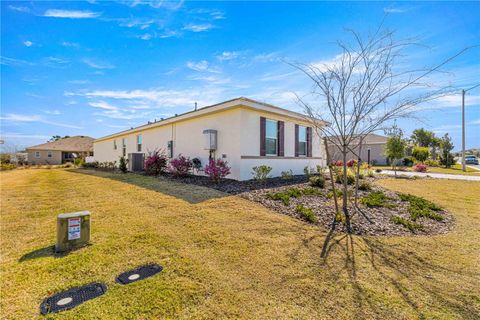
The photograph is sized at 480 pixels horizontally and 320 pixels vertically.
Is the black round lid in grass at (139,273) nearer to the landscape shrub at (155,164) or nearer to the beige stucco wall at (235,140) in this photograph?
the beige stucco wall at (235,140)

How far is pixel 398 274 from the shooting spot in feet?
8.98

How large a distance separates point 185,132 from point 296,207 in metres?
8.37

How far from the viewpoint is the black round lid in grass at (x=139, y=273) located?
8.03 feet

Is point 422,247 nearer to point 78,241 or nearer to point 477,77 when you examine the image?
point 477,77

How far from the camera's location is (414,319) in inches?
77.7

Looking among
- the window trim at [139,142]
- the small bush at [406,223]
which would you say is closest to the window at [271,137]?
the small bush at [406,223]

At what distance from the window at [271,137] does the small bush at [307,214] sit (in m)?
5.12

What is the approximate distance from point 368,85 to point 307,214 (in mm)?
3013

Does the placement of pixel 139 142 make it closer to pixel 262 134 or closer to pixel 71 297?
pixel 262 134

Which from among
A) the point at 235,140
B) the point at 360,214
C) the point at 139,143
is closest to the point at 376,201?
the point at 360,214

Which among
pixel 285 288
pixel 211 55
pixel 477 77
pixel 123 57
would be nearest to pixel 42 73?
pixel 123 57

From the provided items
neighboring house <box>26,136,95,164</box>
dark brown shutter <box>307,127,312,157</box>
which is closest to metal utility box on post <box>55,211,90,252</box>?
dark brown shutter <box>307,127,312,157</box>

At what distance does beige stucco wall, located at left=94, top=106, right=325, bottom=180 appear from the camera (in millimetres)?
9102

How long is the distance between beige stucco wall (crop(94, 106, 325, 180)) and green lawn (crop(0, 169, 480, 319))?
455 centimetres
